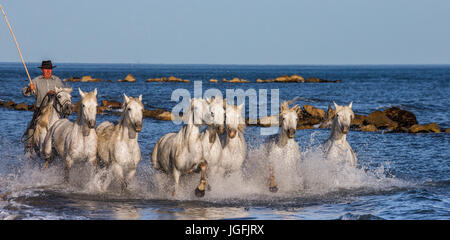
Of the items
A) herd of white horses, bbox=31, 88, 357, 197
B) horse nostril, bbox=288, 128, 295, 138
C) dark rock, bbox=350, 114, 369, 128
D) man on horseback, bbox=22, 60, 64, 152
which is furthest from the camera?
dark rock, bbox=350, 114, 369, 128

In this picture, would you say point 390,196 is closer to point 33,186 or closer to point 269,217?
point 269,217

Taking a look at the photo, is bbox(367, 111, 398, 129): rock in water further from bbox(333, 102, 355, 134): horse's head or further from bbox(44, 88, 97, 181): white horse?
bbox(44, 88, 97, 181): white horse

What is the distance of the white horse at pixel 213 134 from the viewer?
11.0 meters

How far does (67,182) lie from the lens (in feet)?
40.8

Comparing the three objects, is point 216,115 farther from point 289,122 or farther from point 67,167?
point 67,167

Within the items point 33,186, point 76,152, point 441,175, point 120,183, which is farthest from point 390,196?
point 33,186

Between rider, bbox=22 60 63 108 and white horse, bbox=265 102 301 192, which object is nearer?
white horse, bbox=265 102 301 192

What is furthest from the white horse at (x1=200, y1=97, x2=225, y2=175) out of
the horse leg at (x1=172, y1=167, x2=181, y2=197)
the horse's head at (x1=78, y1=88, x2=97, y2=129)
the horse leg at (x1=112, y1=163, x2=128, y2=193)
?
the horse's head at (x1=78, y1=88, x2=97, y2=129)

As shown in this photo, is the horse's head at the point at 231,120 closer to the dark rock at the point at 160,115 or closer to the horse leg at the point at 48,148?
the horse leg at the point at 48,148

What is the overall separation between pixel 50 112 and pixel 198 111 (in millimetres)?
4111

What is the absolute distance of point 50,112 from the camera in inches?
532

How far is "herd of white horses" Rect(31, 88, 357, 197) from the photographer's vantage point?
11.2 meters

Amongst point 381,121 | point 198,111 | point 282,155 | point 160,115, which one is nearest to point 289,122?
point 282,155

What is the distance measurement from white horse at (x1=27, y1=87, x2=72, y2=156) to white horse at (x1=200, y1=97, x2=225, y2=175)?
3583mm
